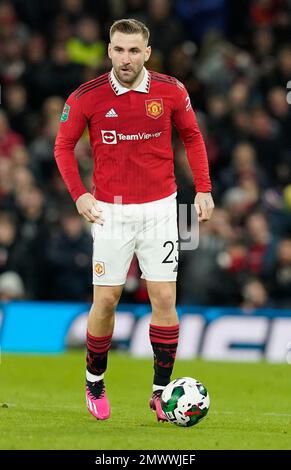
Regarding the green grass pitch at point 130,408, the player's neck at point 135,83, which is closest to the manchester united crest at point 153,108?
the player's neck at point 135,83

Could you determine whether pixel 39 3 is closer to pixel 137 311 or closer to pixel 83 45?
pixel 83 45

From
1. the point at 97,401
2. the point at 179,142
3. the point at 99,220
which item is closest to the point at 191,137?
the point at 99,220

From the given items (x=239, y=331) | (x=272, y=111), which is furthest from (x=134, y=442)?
(x=272, y=111)

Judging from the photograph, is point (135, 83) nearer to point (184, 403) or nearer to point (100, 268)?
point (100, 268)

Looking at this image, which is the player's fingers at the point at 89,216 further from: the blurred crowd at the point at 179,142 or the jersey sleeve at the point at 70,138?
the blurred crowd at the point at 179,142

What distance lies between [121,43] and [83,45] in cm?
1104

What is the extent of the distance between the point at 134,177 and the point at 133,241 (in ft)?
1.54

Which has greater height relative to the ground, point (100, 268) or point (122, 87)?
point (122, 87)

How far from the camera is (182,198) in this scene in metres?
17.9

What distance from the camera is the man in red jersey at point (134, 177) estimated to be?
9492 mm

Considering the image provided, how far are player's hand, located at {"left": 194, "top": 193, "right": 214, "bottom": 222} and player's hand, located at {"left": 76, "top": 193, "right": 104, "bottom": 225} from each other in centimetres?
70

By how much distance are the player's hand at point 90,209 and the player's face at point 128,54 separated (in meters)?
0.89

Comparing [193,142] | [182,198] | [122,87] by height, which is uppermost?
[122,87]

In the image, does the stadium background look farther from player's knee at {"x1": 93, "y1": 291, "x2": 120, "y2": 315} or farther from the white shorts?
the white shorts
